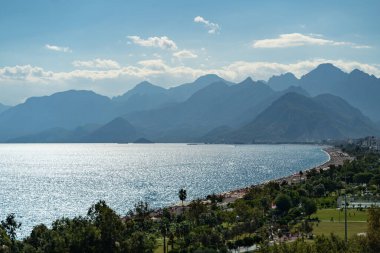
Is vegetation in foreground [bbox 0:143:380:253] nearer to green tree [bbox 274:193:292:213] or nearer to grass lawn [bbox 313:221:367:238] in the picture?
green tree [bbox 274:193:292:213]

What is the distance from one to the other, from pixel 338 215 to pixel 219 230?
32092mm

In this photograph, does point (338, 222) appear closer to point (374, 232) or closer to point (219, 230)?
point (219, 230)

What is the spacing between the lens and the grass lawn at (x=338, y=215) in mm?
89875

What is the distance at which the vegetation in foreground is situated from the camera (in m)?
54.8

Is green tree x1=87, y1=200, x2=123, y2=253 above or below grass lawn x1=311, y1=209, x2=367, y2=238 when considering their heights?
above

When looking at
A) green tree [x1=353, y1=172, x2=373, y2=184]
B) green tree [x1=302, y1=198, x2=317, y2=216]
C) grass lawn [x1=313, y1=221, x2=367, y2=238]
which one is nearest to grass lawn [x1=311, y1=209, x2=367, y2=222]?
green tree [x1=302, y1=198, x2=317, y2=216]

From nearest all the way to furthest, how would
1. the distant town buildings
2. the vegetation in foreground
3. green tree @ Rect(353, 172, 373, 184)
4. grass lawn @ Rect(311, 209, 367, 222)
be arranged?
1. the vegetation in foreground
2. grass lawn @ Rect(311, 209, 367, 222)
3. the distant town buildings
4. green tree @ Rect(353, 172, 373, 184)

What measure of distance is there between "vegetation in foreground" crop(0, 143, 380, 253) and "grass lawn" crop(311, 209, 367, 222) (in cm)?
19

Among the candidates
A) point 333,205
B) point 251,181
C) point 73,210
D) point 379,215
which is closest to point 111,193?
point 73,210

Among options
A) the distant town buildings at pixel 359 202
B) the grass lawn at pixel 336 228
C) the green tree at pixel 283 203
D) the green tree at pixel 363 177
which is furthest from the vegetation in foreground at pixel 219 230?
the green tree at pixel 363 177

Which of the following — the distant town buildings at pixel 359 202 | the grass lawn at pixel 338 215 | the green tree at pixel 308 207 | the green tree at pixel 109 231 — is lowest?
the grass lawn at pixel 338 215

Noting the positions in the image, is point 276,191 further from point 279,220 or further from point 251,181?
point 251,181

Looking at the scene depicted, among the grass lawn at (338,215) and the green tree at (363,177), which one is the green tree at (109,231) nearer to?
the grass lawn at (338,215)

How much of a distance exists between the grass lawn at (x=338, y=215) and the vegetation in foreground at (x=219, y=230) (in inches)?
7.6
